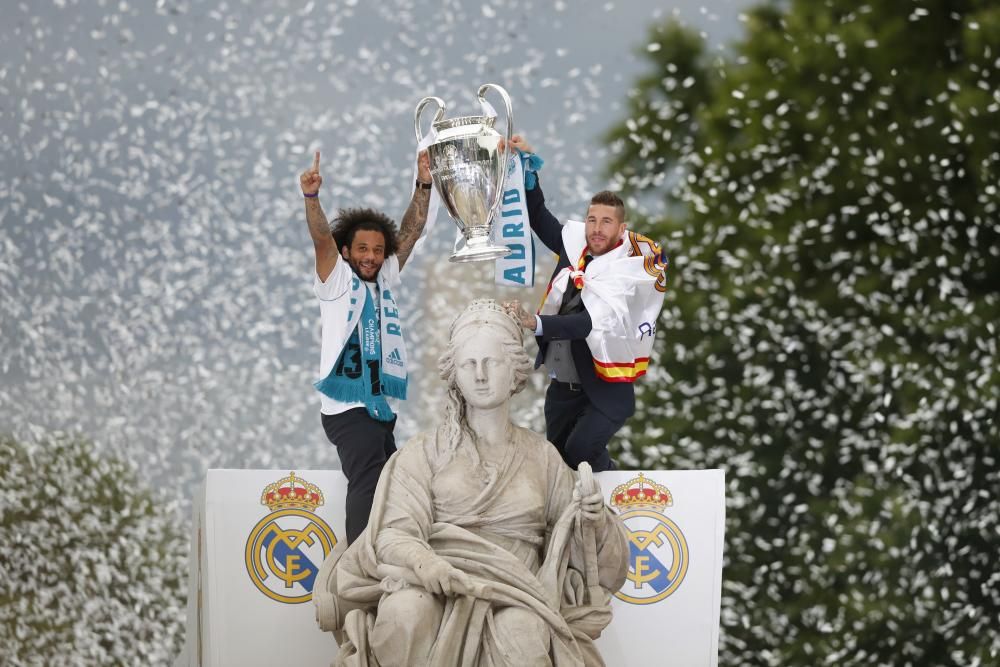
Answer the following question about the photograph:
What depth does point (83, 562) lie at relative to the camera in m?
9.70

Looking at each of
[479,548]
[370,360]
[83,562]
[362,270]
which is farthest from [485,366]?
[83,562]

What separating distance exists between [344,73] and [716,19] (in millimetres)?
2597

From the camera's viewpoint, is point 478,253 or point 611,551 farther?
point 478,253

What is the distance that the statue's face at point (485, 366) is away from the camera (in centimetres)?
500

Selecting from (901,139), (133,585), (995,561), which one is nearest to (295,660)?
(133,585)

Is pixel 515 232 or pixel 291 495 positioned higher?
pixel 515 232

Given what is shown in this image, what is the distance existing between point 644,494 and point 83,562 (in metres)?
5.22

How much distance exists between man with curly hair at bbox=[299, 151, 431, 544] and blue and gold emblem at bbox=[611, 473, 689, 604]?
3.13 feet

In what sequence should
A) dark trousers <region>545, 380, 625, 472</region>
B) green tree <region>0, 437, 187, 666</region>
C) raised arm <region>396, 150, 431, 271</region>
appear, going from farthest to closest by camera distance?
green tree <region>0, 437, 187, 666</region> → raised arm <region>396, 150, 431, 271</region> → dark trousers <region>545, 380, 625, 472</region>

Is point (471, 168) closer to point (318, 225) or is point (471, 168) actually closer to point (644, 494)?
point (318, 225)

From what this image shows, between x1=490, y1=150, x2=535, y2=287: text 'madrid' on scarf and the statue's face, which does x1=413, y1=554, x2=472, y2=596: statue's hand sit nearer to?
the statue's face

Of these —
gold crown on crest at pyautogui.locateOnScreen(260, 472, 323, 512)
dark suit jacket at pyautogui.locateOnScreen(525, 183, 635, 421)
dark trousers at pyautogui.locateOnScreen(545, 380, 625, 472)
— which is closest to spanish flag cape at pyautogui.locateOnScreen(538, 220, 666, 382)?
dark suit jacket at pyautogui.locateOnScreen(525, 183, 635, 421)

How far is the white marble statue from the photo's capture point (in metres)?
4.64

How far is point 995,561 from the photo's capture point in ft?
29.5
